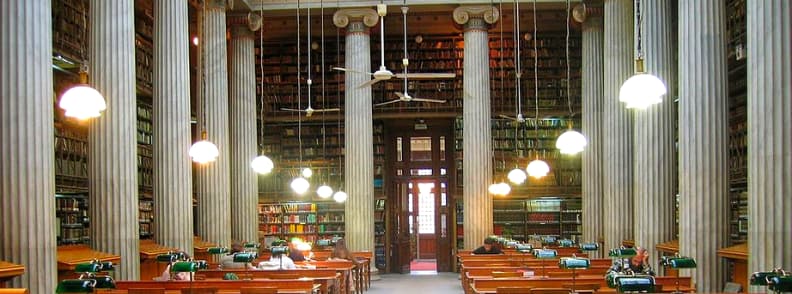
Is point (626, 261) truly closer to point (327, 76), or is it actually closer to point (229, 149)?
point (229, 149)

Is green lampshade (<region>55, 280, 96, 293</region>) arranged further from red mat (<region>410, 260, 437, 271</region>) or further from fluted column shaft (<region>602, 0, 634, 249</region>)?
red mat (<region>410, 260, 437, 271</region>)

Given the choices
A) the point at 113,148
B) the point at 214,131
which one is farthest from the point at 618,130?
the point at 113,148

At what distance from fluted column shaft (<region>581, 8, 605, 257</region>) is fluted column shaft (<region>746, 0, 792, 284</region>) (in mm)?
10953

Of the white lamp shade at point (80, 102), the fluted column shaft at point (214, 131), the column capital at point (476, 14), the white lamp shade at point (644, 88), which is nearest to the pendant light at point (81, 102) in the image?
the white lamp shade at point (80, 102)

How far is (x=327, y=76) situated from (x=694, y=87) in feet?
44.7

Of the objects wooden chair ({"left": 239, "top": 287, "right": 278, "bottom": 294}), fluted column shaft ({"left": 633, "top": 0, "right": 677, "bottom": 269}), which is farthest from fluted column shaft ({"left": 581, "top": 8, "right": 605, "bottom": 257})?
wooden chair ({"left": 239, "top": 287, "right": 278, "bottom": 294})

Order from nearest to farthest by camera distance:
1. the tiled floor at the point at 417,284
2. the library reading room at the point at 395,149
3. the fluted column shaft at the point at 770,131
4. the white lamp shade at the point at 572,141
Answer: the fluted column shaft at the point at 770,131, the library reading room at the point at 395,149, the white lamp shade at the point at 572,141, the tiled floor at the point at 417,284

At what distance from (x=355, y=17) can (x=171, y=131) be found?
7.27 meters

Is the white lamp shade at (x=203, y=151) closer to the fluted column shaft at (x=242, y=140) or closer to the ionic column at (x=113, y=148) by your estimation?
the ionic column at (x=113, y=148)

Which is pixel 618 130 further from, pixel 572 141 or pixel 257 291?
pixel 257 291

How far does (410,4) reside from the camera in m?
20.9

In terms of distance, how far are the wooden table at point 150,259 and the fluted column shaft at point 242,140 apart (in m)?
5.55

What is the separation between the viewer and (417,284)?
20.4 m

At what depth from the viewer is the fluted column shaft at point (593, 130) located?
800 inches
